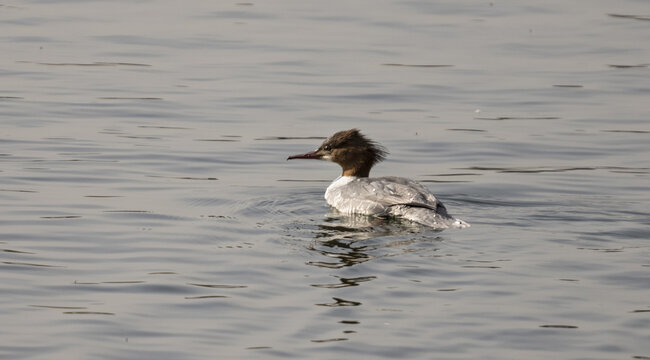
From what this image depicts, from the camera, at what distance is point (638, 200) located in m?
10.9

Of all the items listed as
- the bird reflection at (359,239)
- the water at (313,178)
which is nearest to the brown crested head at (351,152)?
the water at (313,178)

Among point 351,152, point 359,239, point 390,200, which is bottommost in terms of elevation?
point 359,239

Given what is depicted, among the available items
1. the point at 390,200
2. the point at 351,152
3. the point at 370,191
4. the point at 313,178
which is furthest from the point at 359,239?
the point at 313,178

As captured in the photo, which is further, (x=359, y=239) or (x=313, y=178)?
(x=313, y=178)

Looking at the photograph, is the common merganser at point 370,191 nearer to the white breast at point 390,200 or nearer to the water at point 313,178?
the white breast at point 390,200

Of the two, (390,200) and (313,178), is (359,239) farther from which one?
(313,178)

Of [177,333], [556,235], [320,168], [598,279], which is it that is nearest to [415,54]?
[320,168]

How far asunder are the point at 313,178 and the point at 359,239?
9.49 feet

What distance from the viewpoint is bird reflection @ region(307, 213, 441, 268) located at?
879 cm

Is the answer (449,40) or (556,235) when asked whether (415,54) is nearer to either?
(449,40)

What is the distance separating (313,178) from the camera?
40.8ft

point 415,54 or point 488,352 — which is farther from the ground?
point 415,54

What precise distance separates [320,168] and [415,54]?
14.4 feet

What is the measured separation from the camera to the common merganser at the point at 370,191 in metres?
10.1
